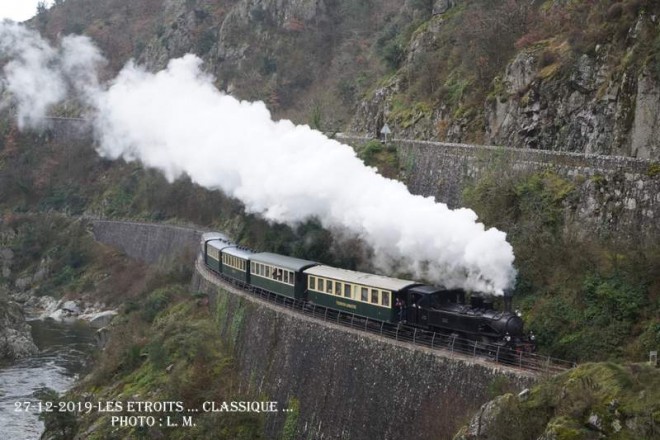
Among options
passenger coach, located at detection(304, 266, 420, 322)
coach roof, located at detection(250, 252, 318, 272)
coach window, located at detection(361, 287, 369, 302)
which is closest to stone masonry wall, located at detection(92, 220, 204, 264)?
coach roof, located at detection(250, 252, 318, 272)

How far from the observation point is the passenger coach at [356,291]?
27.6 m

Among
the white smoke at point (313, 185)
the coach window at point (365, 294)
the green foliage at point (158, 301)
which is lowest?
the green foliage at point (158, 301)

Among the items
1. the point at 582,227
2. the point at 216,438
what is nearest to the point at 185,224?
the point at 216,438

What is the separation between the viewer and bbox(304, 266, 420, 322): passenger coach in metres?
27.6

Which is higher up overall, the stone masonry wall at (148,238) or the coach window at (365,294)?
the coach window at (365,294)

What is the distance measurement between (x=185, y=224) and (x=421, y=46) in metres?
29.0

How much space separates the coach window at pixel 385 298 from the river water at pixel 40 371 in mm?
20131

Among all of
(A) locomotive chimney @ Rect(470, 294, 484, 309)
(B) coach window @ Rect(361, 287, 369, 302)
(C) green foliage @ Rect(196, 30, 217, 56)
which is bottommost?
(B) coach window @ Rect(361, 287, 369, 302)

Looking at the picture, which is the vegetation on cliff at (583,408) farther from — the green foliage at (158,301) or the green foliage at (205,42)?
the green foliage at (205,42)

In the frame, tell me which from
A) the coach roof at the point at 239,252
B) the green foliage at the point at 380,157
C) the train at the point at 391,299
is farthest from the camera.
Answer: the green foliage at the point at 380,157

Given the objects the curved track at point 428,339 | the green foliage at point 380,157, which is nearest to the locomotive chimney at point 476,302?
the curved track at point 428,339

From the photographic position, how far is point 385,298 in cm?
2778

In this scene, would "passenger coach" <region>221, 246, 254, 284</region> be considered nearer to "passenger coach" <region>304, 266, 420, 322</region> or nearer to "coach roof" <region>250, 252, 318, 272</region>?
"coach roof" <region>250, 252, 318, 272</region>

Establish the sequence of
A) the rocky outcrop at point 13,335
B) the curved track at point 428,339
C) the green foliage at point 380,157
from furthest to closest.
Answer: the rocky outcrop at point 13,335 < the green foliage at point 380,157 < the curved track at point 428,339
